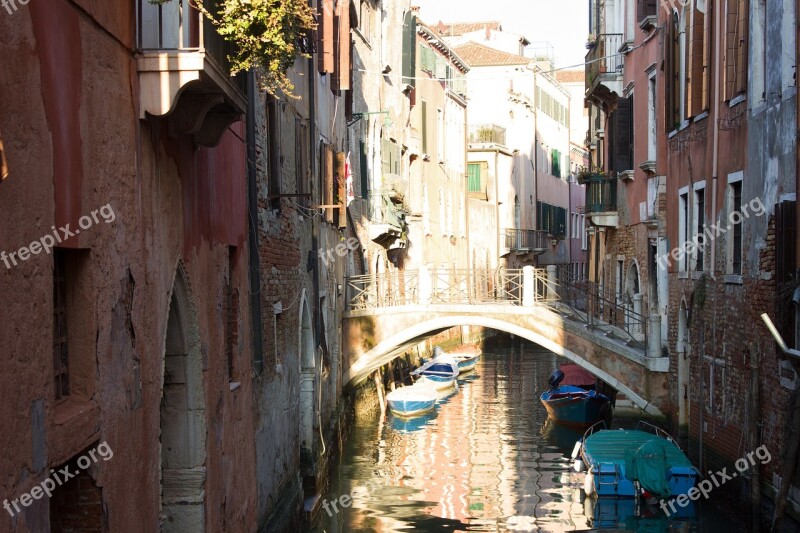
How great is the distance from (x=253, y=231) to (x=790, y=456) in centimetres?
559

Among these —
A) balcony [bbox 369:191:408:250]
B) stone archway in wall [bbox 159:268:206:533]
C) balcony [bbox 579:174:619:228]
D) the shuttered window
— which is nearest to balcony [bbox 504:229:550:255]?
balcony [bbox 369:191:408:250]

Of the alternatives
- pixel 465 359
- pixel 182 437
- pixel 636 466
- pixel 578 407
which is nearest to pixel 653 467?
pixel 636 466

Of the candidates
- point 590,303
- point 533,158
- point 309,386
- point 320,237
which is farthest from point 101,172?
point 533,158

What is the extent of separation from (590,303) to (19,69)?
47.4 ft

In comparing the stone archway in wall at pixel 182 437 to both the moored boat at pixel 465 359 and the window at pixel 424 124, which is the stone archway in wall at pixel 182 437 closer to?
the moored boat at pixel 465 359

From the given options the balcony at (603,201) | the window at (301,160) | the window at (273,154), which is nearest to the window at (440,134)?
the balcony at (603,201)

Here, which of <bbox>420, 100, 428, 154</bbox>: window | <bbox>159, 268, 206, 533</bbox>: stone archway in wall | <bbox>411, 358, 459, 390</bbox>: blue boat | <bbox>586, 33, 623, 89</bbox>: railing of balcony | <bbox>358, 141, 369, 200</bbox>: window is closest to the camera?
<bbox>159, 268, 206, 533</bbox>: stone archway in wall

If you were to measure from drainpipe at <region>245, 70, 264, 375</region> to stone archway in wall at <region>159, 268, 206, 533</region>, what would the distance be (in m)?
2.51

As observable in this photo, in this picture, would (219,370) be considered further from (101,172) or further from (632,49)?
(632,49)

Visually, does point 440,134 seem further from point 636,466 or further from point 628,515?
point 628,515

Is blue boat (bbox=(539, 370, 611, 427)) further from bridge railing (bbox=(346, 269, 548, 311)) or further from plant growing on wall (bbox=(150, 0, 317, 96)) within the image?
plant growing on wall (bbox=(150, 0, 317, 96))

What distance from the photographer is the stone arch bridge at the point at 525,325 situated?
17031mm

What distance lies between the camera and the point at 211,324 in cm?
855

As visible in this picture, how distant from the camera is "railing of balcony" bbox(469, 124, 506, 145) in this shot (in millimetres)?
40656
